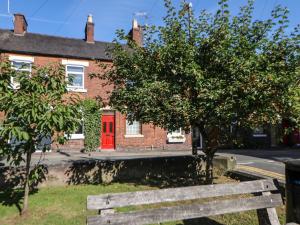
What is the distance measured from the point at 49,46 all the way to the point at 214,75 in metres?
17.0

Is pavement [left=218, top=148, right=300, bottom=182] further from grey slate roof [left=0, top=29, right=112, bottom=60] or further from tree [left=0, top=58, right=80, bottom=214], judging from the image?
grey slate roof [left=0, top=29, right=112, bottom=60]

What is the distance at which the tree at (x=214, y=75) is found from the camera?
7750 mm

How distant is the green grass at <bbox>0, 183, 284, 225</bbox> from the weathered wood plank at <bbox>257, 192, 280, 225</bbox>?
4.46ft

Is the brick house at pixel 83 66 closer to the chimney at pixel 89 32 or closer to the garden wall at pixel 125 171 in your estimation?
the chimney at pixel 89 32

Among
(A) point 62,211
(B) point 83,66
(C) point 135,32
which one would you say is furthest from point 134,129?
(A) point 62,211

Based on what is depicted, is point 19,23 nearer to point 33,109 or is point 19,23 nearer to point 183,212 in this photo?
point 33,109

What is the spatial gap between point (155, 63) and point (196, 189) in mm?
4733

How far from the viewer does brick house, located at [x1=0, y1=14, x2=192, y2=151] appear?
21.5m

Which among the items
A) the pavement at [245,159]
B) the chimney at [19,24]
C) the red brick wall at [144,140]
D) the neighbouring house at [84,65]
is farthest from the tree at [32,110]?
the chimney at [19,24]

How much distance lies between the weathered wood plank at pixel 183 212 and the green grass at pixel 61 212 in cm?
166

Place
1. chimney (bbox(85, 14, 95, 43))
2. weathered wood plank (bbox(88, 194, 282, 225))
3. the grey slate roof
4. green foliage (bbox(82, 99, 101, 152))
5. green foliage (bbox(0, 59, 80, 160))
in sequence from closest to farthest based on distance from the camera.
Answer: weathered wood plank (bbox(88, 194, 282, 225)) → green foliage (bbox(0, 59, 80, 160)) → the grey slate roof → green foliage (bbox(82, 99, 101, 152)) → chimney (bbox(85, 14, 95, 43))

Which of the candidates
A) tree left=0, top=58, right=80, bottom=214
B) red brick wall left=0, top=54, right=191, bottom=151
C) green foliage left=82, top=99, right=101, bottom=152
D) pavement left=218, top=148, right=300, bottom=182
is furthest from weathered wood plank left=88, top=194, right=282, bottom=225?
green foliage left=82, top=99, right=101, bottom=152

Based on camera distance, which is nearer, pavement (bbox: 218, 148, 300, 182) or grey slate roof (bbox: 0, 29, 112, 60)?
pavement (bbox: 218, 148, 300, 182)

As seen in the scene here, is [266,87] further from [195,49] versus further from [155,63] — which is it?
[155,63]
